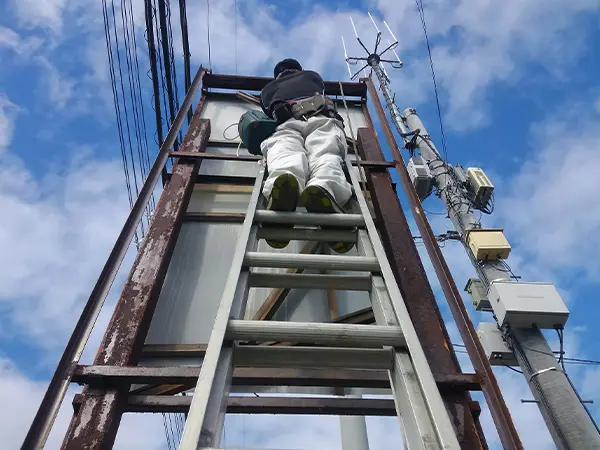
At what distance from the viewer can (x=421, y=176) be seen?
938 centimetres

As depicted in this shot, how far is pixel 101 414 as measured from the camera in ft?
5.65

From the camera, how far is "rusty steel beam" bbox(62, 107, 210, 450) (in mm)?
1674

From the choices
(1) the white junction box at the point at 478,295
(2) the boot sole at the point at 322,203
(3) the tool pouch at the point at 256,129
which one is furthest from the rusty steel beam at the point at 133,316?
(1) the white junction box at the point at 478,295

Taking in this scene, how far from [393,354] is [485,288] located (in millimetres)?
5896

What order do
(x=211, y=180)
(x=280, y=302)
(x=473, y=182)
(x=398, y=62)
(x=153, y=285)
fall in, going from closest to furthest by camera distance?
(x=153, y=285) < (x=280, y=302) < (x=211, y=180) < (x=473, y=182) < (x=398, y=62)

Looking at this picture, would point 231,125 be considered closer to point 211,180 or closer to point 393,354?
point 211,180

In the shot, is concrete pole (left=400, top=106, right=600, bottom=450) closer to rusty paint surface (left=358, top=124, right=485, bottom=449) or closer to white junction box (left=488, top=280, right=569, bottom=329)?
white junction box (left=488, top=280, right=569, bottom=329)

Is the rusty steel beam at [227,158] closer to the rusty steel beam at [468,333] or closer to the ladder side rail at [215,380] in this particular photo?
the rusty steel beam at [468,333]

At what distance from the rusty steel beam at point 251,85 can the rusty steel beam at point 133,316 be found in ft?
7.12

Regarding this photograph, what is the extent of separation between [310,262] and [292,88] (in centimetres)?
237

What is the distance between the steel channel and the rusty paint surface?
144 cm

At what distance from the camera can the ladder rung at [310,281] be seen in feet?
6.34

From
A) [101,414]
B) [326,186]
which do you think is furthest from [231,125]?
[101,414]

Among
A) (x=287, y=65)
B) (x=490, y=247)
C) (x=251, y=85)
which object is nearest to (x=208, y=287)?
(x=287, y=65)
